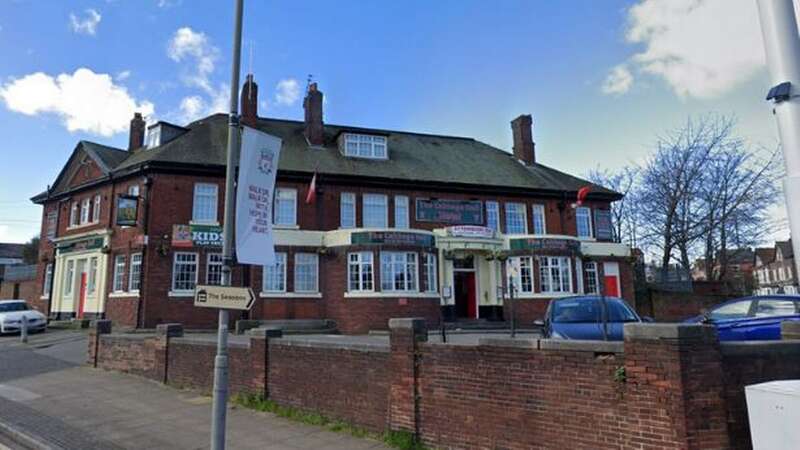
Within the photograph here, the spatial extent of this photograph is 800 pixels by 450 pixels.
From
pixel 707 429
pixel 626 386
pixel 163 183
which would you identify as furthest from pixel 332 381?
pixel 163 183

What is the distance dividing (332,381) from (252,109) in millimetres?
21972

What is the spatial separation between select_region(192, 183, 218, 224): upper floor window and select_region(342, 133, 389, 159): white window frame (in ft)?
23.6

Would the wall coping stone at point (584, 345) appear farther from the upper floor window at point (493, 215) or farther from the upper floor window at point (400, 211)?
the upper floor window at point (493, 215)

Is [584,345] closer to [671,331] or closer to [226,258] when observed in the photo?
[671,331]

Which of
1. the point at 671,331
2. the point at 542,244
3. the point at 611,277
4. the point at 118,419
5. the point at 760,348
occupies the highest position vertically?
the point at 542,244

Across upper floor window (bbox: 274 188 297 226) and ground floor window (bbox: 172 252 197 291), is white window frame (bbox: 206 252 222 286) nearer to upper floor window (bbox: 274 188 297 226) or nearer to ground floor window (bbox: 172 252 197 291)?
ground floor window (bbox: 172 252 197 291)

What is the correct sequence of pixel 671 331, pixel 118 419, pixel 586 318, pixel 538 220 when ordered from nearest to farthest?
pixel 671 331 < pixel 118 419 < pixel 586 318 < pixel 538 220

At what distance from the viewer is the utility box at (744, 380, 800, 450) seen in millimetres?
4332

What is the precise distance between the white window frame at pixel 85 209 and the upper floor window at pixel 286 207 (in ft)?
34.1

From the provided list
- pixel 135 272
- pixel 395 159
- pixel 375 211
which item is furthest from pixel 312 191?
pixel 135 272

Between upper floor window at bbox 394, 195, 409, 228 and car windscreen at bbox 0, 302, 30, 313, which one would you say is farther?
upper floor window at bbox 394, 195, 409, 228

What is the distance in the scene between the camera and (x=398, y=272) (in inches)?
945

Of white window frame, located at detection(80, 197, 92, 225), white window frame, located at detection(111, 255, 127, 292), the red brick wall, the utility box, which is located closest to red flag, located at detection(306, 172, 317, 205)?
white window frame, located at detection(111, 255, 127, 292)

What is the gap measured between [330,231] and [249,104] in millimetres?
8571
